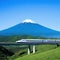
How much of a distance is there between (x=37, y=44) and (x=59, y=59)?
119ft

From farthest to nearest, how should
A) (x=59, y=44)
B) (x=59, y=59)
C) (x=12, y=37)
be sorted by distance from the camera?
(x=12, y=37), (x=59, y=44), (x=59, y=59)

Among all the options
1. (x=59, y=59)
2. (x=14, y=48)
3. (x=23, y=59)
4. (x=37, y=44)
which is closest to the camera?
(x=59, y=59)

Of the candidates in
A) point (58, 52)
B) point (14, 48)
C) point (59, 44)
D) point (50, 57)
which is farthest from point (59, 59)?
point (14, 48)

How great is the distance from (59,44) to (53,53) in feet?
73.9

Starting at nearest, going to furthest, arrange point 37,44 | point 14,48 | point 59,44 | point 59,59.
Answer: point 59,59 → point 59,44 → point 37,44 → point 14,48

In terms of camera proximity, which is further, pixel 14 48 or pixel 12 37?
pixel 12 37

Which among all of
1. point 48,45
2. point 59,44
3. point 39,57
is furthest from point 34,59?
point 48,45

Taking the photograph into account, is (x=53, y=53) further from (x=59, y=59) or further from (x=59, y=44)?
(x=59, y=44)

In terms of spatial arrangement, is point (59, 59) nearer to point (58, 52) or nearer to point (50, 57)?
point (50, 57)

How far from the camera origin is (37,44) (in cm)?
10081

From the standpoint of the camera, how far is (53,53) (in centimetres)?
7200

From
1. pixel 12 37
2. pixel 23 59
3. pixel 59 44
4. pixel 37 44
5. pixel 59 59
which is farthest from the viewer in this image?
pixel 12 37

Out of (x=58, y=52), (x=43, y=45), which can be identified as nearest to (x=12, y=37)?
(x=43, y=45)

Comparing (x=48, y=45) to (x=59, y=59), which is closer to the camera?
(x=59, y=59)
